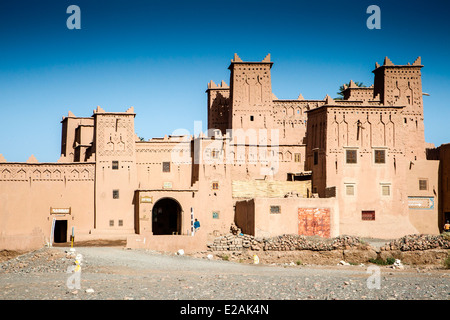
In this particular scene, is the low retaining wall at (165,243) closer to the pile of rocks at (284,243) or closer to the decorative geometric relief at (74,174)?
the pile of rocks at (284,243)

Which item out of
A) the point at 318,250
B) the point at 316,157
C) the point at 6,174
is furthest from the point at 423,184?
the point at 6,174

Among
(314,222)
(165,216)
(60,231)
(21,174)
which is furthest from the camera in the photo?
(165,216)

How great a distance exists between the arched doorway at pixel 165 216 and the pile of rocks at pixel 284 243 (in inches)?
327

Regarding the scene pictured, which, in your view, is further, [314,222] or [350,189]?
[350,189]

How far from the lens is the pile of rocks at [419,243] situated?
38.3m

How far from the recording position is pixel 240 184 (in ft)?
146

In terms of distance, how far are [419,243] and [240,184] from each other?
13.1 meters

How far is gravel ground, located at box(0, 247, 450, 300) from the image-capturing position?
20.3 m

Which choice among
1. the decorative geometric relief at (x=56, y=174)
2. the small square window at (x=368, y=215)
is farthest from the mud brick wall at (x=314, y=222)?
the decorative geometric relief at (x=56, y=174)

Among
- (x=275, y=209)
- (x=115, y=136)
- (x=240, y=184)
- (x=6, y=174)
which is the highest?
(x=115, y=136)

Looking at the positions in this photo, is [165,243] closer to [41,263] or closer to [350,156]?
[41,263]

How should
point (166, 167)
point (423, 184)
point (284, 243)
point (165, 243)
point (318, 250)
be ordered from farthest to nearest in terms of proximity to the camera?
point (423, 184), point (166, 167), point (284, 243), point (318, 250), point (165, 243)

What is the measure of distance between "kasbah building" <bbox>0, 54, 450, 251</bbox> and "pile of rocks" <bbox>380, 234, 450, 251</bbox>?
3841 millimetres

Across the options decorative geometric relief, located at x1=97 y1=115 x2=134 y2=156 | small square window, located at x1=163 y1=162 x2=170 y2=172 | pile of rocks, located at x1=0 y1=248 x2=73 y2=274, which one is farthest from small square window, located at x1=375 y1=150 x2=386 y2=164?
pile of rocks, located at x1=0 y1=248 x2=73 y2=274
